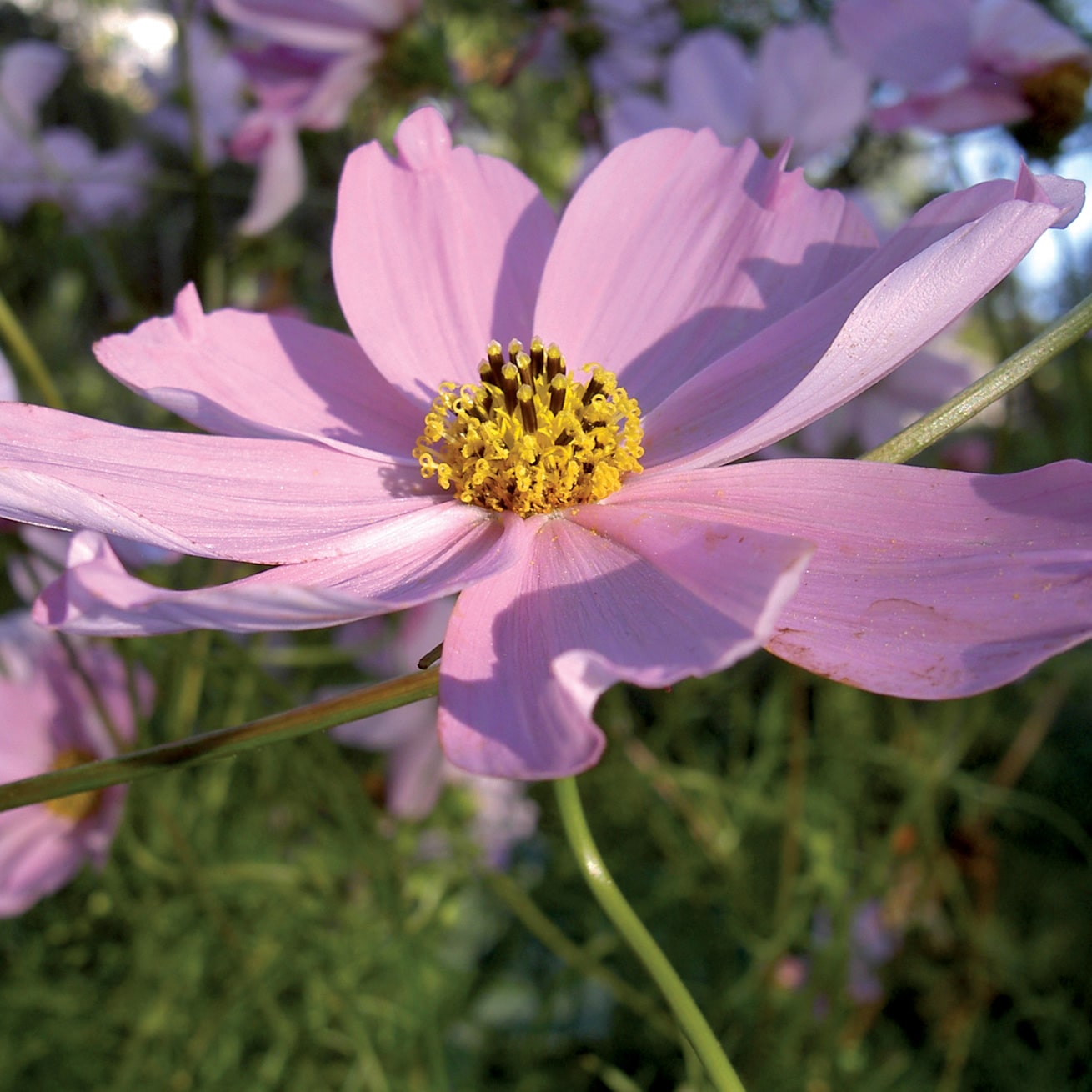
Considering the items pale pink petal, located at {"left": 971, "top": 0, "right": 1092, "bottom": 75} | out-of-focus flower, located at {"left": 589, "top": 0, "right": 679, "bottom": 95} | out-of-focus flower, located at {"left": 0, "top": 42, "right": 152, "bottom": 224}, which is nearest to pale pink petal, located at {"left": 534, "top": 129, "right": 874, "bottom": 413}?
pale pink petal, located at {"left": 971, "top": 0, "right": 1092, "bottom": 75}

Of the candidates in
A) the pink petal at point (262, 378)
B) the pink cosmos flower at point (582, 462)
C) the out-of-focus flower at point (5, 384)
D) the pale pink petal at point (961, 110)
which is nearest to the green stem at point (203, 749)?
the pink cosmos flower at point (582, 462)

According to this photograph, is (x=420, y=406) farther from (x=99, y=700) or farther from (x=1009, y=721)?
(x=1009, y=721)

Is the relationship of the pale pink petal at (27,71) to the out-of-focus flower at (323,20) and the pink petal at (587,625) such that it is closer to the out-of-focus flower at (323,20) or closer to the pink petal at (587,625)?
the out-of-focus flower at (323,20)

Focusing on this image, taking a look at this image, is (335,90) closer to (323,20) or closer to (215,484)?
(323,20)

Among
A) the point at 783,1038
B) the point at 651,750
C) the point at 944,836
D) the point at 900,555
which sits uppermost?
the point at 900,555

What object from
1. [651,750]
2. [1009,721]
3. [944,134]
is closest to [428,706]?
[651,750]
